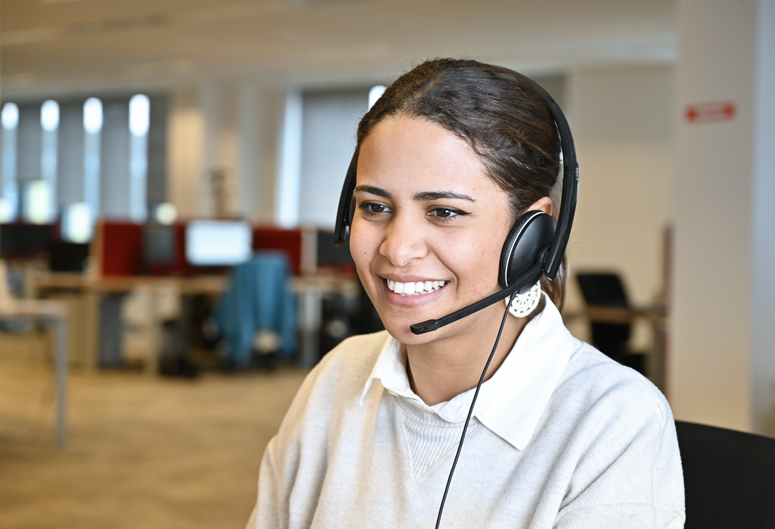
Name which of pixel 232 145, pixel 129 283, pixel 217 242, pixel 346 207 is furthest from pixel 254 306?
pixel 346 207

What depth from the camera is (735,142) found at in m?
3.12

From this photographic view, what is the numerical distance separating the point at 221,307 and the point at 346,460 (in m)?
4.95

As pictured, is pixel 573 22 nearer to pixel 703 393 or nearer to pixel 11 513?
pixel 703 393

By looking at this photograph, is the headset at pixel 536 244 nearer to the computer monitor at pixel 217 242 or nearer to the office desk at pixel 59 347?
the office desk at pixel 59 347

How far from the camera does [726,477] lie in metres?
0.82

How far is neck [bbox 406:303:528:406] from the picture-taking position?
2.92 ft

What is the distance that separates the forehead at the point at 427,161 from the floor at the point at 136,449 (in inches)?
89.0

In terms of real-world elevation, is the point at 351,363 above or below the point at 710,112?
below

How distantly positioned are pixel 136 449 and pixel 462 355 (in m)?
3.24

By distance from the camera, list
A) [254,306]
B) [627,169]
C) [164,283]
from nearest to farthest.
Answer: [254,306] → [164,283] → [627,169]

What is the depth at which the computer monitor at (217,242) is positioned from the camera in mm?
6625

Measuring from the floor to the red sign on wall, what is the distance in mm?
2420

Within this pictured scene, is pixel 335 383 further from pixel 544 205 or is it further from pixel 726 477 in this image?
pixel 726 477

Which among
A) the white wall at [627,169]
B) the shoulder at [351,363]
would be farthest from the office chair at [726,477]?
the white wall at [627,169]
